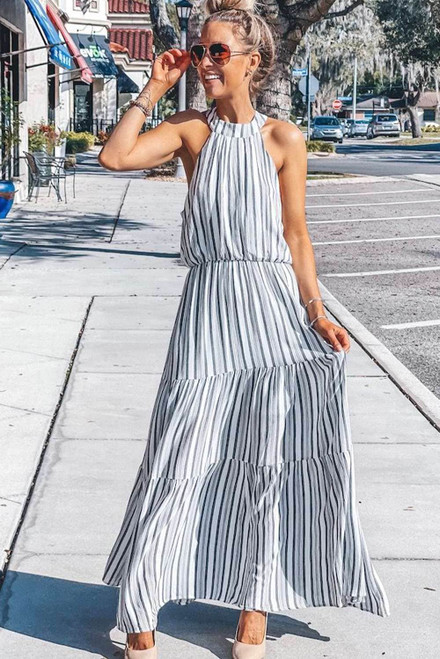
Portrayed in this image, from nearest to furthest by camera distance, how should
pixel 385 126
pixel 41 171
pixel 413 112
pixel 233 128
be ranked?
pixel 233 128 < pixel 41 171 < pixel 413 112 < pixel 385 126

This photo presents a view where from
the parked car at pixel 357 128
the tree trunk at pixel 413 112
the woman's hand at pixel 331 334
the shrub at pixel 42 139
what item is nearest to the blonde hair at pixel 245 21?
the woman's hand at pixel 331 334

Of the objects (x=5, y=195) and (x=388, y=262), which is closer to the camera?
(x=5, y=195)

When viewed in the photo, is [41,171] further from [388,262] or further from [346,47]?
[346,47]

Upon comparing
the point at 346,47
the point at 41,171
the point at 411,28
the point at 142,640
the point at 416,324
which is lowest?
the point at 416,324

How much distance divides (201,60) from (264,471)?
123cm

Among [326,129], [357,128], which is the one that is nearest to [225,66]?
[326,129]

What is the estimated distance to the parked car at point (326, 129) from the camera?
5775 centimetres

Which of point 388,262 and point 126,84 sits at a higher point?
point 126,84

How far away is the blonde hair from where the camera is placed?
325 centimetres

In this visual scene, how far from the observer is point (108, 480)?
510 cm

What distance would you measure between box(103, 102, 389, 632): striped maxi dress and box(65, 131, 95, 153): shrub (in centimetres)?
3116

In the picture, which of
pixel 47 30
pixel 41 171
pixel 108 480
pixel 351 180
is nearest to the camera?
pixel 108 480

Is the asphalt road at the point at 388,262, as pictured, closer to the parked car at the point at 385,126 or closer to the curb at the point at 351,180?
the curb at the point at 351,180

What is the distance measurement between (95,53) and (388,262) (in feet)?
77.8
